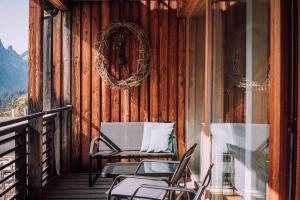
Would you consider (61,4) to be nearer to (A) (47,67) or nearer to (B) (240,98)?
(A) (47,67)

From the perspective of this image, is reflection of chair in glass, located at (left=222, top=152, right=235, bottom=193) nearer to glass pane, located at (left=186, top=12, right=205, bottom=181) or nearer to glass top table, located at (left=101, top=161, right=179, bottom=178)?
glass top table, located at (left=101, top=161, right=179, bottom=178)

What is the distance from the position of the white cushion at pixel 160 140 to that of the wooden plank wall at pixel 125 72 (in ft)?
2.03

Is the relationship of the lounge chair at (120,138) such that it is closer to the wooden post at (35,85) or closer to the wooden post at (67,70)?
the wooden post at (67,70)

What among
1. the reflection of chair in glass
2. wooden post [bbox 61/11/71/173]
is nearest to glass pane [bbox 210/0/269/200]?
the reflection of chair in glass

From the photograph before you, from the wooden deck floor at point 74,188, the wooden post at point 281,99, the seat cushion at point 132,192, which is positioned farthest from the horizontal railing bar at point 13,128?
the wooden post at point 281,99

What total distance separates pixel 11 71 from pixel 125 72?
759 inches

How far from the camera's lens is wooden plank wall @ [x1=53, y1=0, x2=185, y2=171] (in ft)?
19.1

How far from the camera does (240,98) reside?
2447 millimetres

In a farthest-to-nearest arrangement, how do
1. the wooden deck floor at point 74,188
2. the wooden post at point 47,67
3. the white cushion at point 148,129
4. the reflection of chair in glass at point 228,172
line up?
the wooden post at point 47,67
the white cushion at point 148,129
the wooden deck floor at point 74,188
the reflection of chair in glass at point 228,172

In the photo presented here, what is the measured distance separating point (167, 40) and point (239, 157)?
3.59 meters

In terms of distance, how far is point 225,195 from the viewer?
3041mm

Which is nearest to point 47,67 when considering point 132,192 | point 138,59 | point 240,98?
point 138,59

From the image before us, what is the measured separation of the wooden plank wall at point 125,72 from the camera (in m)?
5.81

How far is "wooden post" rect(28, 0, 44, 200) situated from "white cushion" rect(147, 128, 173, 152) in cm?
162
